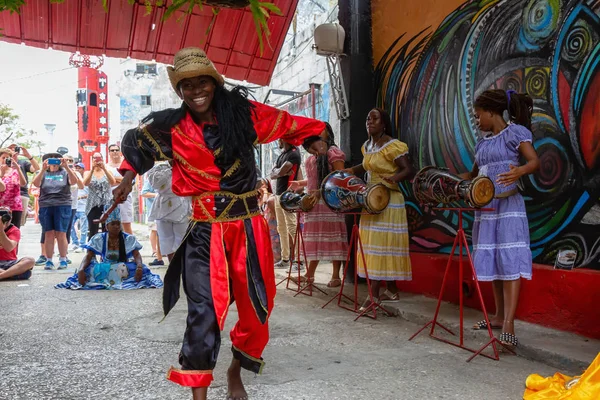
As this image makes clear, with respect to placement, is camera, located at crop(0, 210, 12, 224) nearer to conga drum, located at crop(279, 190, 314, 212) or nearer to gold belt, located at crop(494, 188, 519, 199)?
conga drum, located at crop(279, 190, 314, 212)

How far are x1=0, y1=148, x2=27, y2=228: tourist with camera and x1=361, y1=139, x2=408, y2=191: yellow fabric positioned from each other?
6235mm

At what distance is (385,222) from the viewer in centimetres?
538

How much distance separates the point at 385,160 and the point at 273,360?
7.84 ft

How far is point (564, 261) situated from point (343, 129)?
3.37 m

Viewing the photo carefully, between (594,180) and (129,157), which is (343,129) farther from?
(129,157)

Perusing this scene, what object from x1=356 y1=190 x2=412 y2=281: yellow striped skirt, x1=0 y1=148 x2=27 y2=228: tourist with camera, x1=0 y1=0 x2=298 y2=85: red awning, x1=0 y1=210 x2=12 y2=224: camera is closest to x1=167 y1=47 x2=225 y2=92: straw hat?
x1=356 y1=190 x2=412 y2=281: yellow striped skirt

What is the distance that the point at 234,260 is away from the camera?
296 cm

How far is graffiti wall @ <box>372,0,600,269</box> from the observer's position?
418cm

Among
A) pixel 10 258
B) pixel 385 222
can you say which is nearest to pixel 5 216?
pixel 10 258

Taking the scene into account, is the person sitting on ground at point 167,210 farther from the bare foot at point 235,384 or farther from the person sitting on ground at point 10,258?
the bare foot at point 235,384

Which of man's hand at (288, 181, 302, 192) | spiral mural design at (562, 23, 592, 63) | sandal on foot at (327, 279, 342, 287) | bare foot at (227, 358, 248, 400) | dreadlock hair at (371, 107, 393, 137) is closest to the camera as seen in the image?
bare foot at (227, 358, 248, 400)

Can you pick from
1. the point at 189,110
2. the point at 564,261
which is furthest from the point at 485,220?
the point at 189,110

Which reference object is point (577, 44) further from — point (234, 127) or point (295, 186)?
point (295, 186)

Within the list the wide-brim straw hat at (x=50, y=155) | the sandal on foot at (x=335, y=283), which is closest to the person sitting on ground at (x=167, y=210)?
the sandal on foot at (x=335, y=283)
